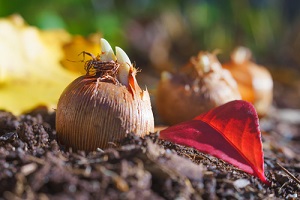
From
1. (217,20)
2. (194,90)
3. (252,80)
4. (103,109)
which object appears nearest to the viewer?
(103,109)

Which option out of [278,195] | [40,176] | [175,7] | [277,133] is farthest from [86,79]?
[175,7]

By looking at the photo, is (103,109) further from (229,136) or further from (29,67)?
(29,67)

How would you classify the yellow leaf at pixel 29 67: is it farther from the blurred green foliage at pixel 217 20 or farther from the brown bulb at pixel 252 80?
the blurred green foliage at pixel 217 20

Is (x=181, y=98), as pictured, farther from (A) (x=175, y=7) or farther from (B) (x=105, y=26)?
(A) (x=175, y=7)

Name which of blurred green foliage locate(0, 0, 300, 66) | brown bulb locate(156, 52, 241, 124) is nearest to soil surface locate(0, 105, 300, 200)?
brown bulb locate(156, 52, 241, 124)

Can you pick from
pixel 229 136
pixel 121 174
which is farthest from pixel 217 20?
pixel 121 174
